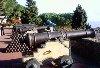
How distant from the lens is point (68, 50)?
10.6 m

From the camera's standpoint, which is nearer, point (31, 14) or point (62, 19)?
point (62, 19)

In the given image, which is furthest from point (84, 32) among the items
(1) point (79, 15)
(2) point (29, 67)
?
(1) point (79, 15)

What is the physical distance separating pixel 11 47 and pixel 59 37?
8.98 ft

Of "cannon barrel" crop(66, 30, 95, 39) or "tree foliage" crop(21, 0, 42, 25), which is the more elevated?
"tree foliage" crop(21, 0, 42, 25)

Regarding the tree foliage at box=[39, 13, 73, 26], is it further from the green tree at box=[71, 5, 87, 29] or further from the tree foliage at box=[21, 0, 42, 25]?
the tree foliage at box=[21, 0, 42, 25]

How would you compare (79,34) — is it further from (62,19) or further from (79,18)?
(62,19)

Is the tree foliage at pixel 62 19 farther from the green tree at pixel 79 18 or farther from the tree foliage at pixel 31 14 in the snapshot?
the tree foliage at pixel 31 14

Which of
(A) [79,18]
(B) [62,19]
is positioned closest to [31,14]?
(B) [62,19]

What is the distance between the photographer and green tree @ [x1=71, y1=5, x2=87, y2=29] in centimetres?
3131

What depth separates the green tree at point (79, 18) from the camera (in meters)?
31.3

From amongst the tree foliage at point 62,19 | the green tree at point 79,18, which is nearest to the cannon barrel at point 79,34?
the green tree at point 79,18

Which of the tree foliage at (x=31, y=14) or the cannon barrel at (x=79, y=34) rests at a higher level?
the tree foliage at (x=31, y=14)

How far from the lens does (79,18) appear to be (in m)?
31.6

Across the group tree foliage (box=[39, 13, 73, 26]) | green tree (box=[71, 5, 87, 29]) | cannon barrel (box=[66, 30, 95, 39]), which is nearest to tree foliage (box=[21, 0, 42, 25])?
tree foliage (box=[39, 13, 73, 26])
